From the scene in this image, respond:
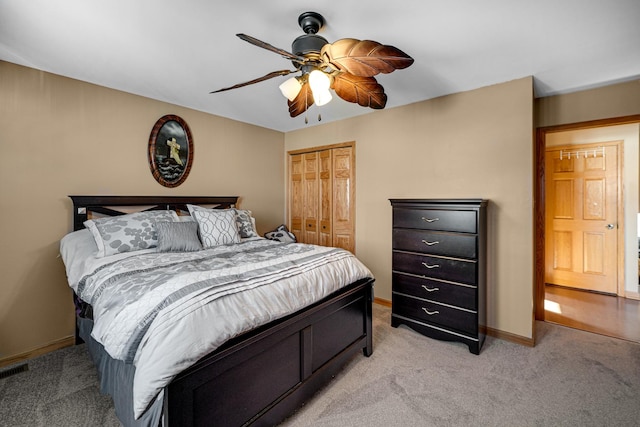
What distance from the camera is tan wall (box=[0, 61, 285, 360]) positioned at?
233 centimetres

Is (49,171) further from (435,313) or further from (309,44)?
(435,313)

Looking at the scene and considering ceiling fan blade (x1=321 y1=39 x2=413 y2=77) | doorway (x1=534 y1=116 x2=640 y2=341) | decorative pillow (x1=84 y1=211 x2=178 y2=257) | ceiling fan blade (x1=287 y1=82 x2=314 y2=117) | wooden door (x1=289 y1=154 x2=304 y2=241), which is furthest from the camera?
wooden door (x1=289 y1=154 x2=304 y2=241)

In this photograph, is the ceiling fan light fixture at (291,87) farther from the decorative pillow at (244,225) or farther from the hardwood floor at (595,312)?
the hardwood floor at (595,312)

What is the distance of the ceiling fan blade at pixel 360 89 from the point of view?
1.83m

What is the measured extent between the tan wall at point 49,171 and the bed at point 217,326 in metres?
0.25

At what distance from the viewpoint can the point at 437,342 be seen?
2.65m

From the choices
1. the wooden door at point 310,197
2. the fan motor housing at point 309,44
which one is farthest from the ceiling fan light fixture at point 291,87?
the wooden door at point 310,197

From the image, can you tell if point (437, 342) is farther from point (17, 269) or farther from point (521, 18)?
point (17, 269)

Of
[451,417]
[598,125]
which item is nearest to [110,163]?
[451,417]

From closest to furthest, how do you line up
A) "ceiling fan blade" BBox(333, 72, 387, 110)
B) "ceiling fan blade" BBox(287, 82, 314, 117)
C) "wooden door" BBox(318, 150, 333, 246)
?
1. "ceiling fan blade" BBox(333, 72, 387, 110)
2. "ceiling fan blade" BBox(287, 82, 314, 117)
3. "wooden door" BBox(318, 150, 333, 246)

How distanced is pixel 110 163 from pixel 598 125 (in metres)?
4.72

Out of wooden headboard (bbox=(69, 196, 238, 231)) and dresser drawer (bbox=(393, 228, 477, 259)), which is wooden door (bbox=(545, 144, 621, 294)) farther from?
wooden headboard (bbox=(69, 196, 238, 231))

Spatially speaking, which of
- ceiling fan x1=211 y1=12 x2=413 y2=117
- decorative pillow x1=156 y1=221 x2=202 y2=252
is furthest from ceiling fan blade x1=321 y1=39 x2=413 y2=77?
decorative pillow x1=156 y1=221 x2=202 y2=252

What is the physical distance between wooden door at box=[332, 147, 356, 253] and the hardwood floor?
7.88 ft
